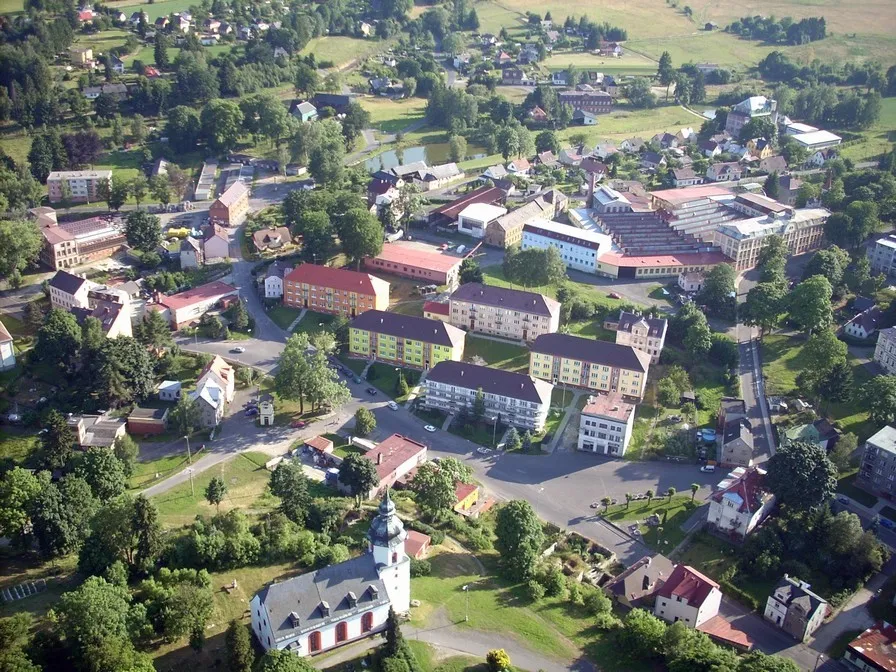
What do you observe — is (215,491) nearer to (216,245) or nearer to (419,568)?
(419,568)

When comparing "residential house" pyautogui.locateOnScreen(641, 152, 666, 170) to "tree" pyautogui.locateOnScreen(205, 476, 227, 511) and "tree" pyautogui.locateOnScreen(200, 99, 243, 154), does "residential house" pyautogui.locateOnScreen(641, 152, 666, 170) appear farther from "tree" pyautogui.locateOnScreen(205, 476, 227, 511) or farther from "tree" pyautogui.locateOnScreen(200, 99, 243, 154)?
"tree" pyautogui.locateOnScreen(205, 476, 227, 511)

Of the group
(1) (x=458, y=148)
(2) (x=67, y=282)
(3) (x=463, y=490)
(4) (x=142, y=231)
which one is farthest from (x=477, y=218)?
(3) (x=463, y=490)

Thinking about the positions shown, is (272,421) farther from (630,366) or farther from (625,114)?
(625,114)

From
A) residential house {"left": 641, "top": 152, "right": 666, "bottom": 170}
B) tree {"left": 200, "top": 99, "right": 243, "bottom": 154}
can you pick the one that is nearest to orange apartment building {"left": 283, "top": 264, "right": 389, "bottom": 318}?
tree {"left": 200, "top": 99, "right": 243, "bottom": 154}

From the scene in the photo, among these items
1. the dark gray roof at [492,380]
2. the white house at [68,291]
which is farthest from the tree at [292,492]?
the white house at [68,291]

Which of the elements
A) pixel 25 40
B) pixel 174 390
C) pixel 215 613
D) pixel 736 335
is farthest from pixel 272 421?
pixel 25 40
